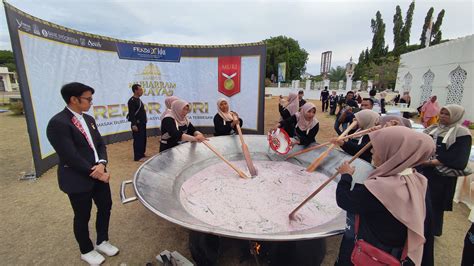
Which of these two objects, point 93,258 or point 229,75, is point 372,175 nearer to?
point 93,258

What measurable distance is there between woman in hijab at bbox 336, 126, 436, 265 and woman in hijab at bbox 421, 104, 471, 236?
1.53 meters

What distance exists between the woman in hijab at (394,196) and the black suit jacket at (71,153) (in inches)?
79.2

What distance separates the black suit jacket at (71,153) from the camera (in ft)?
6.15

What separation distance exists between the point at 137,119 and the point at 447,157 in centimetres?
498

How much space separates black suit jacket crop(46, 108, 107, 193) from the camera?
1.87 meters

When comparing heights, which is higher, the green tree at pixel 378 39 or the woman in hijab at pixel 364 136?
the green tree at pixel 378 39

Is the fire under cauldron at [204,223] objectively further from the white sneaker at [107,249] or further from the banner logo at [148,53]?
the banner logo at [148,53]

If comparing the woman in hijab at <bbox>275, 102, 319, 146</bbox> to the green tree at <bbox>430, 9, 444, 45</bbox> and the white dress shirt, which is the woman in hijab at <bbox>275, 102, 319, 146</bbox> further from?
the green tree at <bbox>430, 9, 444, 45</bbox>

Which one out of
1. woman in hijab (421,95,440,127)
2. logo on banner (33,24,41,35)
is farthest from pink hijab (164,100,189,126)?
woman in hijab (421,95,440,127)

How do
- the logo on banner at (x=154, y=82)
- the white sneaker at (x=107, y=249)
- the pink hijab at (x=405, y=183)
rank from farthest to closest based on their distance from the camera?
the logo on banner at (x=154, y=82)
the white sneaker at (x=107, y=249)
the pink hijab at (x=405, y=183)

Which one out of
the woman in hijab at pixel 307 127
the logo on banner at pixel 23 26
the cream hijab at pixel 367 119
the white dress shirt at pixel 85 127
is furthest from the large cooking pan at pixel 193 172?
the logo on banner at pixel 23 26

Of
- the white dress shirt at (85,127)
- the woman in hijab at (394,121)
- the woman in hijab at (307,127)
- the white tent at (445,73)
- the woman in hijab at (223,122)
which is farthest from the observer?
the white tent at (445,73)

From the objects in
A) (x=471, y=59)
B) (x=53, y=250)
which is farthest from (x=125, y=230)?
(x=471, y=59)

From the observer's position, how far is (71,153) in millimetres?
1895
